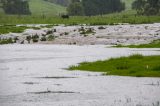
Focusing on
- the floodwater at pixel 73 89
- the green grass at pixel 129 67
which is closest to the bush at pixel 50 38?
the green grass at pixel 129 67

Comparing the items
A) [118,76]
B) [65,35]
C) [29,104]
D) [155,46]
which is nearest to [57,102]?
[29,104]

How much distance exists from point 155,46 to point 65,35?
33450 millimetres

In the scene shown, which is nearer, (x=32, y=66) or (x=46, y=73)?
(x=46, y=73)

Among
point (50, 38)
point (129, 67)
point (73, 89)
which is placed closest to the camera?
point (73, 89)

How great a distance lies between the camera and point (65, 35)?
324 feet

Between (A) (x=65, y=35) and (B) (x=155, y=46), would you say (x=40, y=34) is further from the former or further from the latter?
(B) (x=155, y=46)

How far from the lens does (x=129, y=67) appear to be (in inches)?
1641

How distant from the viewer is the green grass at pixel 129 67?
37844mm

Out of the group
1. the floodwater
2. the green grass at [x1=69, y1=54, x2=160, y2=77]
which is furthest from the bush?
the floodwater

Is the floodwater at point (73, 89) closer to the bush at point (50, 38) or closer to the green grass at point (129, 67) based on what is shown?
the green grass at point (129, 67)

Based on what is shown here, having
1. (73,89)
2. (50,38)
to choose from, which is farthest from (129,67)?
(50,38)

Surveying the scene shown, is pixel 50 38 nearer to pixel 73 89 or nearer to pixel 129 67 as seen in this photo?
pixel 129 67

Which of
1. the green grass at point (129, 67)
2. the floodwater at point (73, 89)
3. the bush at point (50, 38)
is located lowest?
the bush at point (50, 38)

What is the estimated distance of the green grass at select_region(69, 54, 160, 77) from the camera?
124ft
